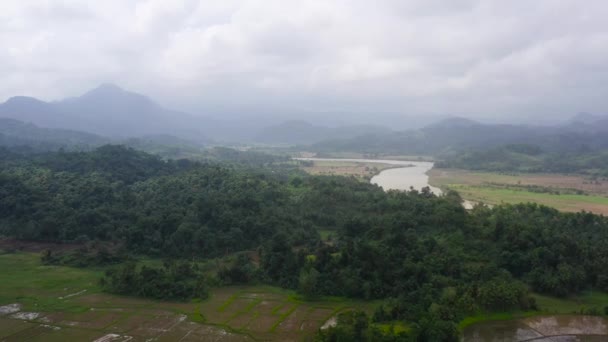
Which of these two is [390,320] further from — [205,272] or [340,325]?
[205,272]

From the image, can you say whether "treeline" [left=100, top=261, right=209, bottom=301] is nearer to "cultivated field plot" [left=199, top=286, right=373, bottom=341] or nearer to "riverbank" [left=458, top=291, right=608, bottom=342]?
"cultivated field plot" [left=199, top=286, right=373, bottom=341]

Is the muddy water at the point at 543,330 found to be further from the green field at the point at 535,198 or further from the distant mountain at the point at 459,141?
the distant mountain at the point at 459,141

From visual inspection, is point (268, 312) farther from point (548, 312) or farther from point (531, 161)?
point (531, 161)

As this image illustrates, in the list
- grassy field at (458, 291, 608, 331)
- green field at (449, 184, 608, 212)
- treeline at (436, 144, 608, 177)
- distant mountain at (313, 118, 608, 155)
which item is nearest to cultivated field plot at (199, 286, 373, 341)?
grassy field at (458, 291, 608, 331)

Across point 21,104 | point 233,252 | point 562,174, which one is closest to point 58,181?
point 233,252

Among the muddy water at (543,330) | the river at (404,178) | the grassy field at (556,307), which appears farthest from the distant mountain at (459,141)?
the muddy water at (543,330)
